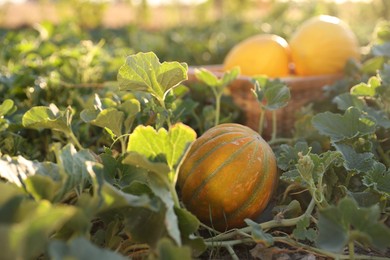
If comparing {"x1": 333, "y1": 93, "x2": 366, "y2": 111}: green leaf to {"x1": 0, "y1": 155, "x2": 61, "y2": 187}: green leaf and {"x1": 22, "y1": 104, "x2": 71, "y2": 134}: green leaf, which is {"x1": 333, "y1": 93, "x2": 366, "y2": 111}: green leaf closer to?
{"x1": 22, "y1": 104, "x2": 71, "y2": 134}: green leaf

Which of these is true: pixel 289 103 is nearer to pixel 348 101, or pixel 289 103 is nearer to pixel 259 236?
pixel 348 101

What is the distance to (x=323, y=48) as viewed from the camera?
9.37 feet

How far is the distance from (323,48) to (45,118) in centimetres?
167

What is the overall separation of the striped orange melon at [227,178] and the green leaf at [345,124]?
23 cm

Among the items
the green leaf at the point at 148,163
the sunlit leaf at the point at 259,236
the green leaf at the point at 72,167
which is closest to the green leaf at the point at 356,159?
the sunlit leaf at the point at 259,236

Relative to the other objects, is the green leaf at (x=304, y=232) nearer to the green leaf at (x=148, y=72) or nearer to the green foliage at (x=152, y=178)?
the green foliage at (x=152, y=178)

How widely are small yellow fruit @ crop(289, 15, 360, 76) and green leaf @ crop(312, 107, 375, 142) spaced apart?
1.14 m

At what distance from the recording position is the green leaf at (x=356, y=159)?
1608 millimetres

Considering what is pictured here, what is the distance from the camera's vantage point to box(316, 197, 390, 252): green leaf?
1.21m

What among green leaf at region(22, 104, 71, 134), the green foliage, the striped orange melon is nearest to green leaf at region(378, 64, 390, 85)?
the green foliage

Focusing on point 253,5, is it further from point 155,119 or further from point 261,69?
point 155,119

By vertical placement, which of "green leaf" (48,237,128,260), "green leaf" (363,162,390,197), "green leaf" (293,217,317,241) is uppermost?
"green leaf" (48,237,128,260)

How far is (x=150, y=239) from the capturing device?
4.17ft

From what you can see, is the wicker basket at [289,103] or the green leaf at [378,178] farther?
the wicker basket at [289,103]
